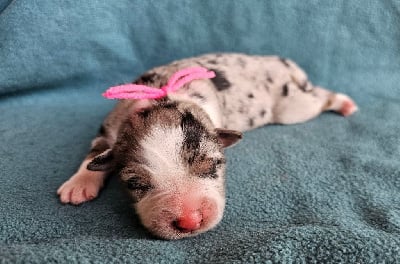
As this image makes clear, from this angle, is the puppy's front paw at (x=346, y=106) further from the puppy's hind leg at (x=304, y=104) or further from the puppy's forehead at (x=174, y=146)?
the puppy's forehead at (x=174, y=146)

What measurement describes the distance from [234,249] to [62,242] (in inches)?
21.3

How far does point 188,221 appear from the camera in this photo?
1618mm

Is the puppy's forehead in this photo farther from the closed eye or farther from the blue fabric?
the blue fabric

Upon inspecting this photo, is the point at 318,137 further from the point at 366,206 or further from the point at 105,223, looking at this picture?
the point at 105,223

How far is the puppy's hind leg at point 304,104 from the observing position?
9.30 ft

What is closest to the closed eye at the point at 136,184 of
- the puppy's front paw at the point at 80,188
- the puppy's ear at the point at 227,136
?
the puppy's front paw at the point at 80,188

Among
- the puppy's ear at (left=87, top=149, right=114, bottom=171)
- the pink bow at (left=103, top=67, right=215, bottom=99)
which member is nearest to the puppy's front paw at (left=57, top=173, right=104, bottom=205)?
the puppy's ear at (left=87, top=149, right=114, bottom=171)

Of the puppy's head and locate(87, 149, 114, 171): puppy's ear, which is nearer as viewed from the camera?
the puppy's head

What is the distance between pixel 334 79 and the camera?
3354 mm

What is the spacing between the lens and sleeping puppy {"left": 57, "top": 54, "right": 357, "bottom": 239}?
5.49 ft

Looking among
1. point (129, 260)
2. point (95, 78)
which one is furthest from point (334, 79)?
point (129, 260)

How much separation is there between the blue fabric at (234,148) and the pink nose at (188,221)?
56mm

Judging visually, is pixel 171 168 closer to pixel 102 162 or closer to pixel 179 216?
pixel 179 216

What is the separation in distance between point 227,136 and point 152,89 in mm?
362
